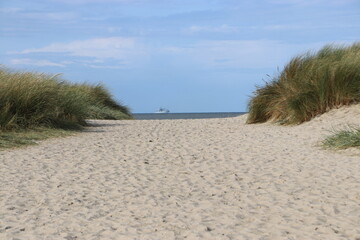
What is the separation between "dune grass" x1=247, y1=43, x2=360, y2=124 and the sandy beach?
3008 mm

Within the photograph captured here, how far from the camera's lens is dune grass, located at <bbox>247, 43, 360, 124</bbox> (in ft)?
45.1

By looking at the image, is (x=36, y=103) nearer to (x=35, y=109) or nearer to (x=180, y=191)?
(x=35, y=109)

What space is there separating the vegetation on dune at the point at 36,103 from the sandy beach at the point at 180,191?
2083 mm

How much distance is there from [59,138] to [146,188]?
20.9 ft

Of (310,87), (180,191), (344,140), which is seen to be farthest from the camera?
(310,87)

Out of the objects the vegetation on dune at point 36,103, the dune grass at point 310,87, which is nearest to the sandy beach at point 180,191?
the vegetation on dune at point 36,103

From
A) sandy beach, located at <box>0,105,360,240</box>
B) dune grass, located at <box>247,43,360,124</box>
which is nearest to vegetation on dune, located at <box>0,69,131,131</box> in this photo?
sandy beach, located at <box>0,105,360,240</box>

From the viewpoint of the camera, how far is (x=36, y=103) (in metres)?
13.8

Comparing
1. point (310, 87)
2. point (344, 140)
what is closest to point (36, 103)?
point (310, 87)

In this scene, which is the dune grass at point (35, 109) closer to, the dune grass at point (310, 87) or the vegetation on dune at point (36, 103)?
the vegetation on dune at point (36, 103)

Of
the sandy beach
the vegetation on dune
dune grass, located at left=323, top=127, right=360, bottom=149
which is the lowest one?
the sandy beach

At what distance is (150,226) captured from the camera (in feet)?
15.8

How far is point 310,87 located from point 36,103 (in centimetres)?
652

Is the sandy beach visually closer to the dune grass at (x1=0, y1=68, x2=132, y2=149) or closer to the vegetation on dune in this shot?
the dune grass at (x1=0, y1=68, x2=132, y2=149)
